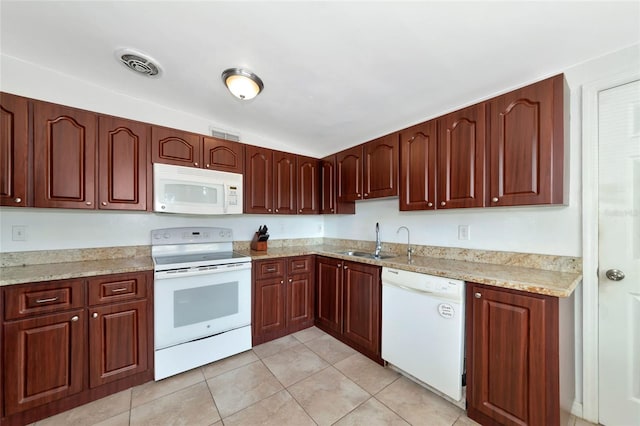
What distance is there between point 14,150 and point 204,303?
1686mm

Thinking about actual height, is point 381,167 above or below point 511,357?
above

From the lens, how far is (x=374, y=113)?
235 cm

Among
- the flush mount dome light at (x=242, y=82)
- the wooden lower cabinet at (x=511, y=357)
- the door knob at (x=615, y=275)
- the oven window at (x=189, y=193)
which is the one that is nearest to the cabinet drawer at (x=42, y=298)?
the oven window at (x=189, y=193)

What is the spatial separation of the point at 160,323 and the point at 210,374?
600 millimetres

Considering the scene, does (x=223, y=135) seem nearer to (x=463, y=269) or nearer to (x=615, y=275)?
(x=463, y=269)

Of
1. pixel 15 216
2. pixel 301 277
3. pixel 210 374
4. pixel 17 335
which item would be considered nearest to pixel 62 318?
pixel 17 335

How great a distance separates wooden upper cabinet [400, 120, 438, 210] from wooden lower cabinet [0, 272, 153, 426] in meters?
2.31

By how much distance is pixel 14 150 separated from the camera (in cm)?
165

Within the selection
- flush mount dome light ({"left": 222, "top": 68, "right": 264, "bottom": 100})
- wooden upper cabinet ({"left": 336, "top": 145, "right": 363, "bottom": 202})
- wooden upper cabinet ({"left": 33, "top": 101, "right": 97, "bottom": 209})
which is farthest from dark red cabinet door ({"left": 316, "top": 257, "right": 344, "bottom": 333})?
wooden upper cabinet ({"left": 33, "top": 101, "right": 97, "bottom": 209})

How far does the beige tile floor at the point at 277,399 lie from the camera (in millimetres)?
1573

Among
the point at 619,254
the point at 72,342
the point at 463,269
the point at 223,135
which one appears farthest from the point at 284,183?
the point at 619,254

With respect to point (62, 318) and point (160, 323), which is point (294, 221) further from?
point (62, 318)

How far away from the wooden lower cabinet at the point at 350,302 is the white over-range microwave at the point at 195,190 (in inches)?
47.8

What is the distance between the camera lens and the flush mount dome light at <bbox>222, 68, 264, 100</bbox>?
5.84ft
